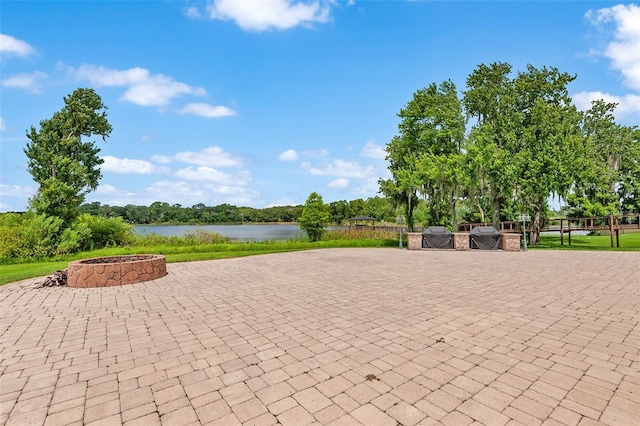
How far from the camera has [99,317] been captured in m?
5.06

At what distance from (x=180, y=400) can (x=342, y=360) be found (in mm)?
1560

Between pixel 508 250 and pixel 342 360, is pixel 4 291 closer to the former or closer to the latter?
pixel 342 360

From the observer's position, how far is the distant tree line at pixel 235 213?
6256 centimetres

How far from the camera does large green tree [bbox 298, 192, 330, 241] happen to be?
25.0 m

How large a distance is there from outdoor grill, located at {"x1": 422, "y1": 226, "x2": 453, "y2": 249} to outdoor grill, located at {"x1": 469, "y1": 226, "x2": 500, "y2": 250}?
1.03 metres

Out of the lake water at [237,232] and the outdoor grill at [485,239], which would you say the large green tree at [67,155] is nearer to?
the lake water at [237,232]

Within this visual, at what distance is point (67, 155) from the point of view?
642 inches

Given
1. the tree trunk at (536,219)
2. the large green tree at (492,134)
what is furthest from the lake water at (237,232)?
the tree trunk at (536,219)

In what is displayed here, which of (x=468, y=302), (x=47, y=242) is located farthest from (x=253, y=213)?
(x=468, y=302)

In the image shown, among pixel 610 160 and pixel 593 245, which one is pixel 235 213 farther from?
pixel 593 245

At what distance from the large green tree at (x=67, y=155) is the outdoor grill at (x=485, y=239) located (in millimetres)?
20149

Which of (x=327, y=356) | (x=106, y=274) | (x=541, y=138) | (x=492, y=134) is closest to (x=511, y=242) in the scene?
(x=541, y=138)

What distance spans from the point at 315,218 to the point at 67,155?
15894mm

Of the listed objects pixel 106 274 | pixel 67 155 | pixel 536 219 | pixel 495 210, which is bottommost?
pixel 106 274
